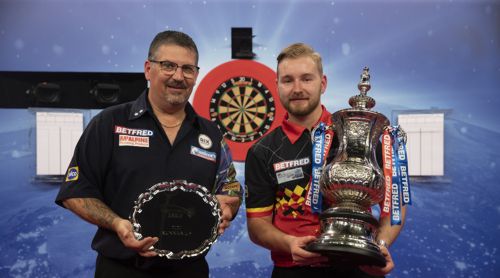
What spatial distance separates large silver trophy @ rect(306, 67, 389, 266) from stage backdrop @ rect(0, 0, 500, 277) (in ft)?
6.17

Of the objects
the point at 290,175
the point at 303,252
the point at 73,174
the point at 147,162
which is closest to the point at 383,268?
the point at 303,252

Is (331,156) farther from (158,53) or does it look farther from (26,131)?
(26,131)

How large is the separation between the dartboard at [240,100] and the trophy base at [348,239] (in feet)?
6.56

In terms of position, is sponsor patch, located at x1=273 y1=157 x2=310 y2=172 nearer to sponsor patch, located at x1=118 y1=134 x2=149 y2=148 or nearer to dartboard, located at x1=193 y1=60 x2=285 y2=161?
sponsor patch, located at x1=118 y1=134 x2=149 y2=148

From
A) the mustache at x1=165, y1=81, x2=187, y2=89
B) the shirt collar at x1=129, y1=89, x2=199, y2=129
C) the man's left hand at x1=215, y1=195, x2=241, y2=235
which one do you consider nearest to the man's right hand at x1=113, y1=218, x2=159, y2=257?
the man's left hand at x1=215, y1=195, x2=241, y2=235

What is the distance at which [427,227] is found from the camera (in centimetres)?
373

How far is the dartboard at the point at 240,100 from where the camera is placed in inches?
151

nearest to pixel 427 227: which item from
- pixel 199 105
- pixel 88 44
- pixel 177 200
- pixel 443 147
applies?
pixel 443 147

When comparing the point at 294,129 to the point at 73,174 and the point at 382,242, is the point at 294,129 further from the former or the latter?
the point at 73,174

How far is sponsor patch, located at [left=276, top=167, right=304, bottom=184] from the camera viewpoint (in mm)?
2137

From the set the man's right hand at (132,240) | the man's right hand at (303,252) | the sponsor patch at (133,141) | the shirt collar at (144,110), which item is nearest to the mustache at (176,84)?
the shirt collar at (144,110)

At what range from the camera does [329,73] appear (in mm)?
3869

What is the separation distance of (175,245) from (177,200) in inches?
7.0

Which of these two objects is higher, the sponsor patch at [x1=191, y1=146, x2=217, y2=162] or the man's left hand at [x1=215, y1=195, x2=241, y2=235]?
the sponsor patch at [x1=191, y1=146, x2=217, y2=162]
